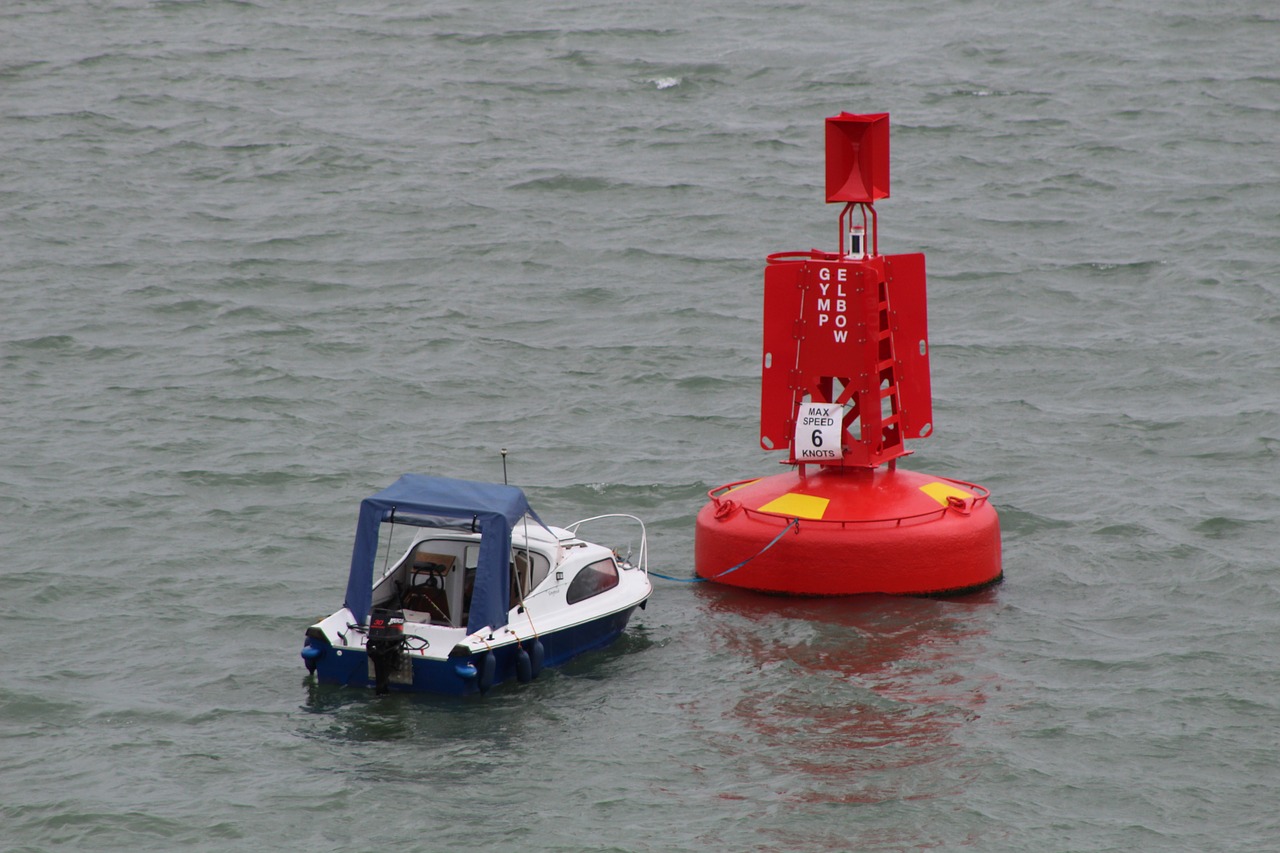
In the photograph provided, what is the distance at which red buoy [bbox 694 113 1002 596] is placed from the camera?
15.6 m

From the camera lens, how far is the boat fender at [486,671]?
13.6 meters

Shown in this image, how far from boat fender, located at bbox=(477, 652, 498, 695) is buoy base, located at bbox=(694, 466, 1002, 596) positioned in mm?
3108

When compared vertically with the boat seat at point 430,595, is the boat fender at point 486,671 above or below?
Result: below

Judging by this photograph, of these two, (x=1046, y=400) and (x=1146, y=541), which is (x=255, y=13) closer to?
(x=1046, y=400)

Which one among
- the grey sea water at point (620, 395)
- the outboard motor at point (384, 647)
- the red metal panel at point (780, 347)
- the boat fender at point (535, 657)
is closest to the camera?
the grey sea water at point (620, 395)

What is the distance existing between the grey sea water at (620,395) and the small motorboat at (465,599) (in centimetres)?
35

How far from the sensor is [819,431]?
15.7 m

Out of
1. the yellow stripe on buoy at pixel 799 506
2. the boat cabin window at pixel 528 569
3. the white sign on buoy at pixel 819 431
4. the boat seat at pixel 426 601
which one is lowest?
the boat seat at pixel 426 601

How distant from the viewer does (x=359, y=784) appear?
12.4 m

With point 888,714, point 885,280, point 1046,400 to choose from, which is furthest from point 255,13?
point 888,714

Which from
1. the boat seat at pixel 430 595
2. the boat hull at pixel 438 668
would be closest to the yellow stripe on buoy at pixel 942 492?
the boat hull at pixel 438 668

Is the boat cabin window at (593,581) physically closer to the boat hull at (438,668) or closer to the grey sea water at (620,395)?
the boat hull at (438,668)

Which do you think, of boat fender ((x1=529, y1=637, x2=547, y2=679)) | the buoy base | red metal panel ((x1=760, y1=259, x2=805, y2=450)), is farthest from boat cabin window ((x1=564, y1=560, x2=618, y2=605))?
red metal panel ((x1=760, y1=259, x2=805, y2=450))

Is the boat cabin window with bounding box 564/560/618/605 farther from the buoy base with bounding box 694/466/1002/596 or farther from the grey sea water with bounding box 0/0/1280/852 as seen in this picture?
the buoy base with bounding box 694/466/1002/596
